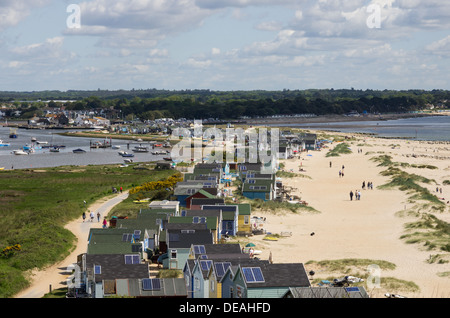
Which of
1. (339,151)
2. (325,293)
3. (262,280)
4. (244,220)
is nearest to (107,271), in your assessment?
(262,280)

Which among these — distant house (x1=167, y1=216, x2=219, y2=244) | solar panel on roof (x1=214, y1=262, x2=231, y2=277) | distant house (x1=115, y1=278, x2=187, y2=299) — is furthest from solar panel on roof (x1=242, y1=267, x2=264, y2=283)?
distant house (x1=167, y1=216, x2=219, y2=244)

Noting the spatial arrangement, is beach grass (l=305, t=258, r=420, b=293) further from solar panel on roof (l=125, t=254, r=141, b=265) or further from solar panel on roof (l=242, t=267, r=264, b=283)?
solar panel on roof (l=125, t=254, r=141, b=265)

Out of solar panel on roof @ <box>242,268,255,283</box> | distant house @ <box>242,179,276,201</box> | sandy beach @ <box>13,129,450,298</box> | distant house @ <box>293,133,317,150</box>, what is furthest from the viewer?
distant house @ <box>293,133,317,150</box>

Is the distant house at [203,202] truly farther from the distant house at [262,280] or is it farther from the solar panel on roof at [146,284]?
the distant house at [262,280]

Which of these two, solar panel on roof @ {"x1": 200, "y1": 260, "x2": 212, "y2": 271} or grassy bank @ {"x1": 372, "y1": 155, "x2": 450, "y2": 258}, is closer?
solar panel on roof @ {"x1": 200, "y1": 260, "x2": 212, "y2": 271}

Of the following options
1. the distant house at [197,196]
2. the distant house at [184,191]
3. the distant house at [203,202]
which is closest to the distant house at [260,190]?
the distant house at [184,191]

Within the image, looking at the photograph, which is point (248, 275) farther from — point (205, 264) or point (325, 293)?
point (325, 293)
